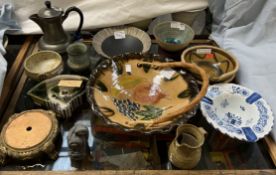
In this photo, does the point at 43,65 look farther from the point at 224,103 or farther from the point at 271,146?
the point at 271,146

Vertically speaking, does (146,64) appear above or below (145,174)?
above

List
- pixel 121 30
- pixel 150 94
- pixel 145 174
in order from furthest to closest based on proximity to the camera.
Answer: pixel 121 30, pixel 150 94, pixel 145 174

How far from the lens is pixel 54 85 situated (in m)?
0.80

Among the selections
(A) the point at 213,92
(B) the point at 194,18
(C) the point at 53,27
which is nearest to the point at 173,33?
(B) the point at 194,18

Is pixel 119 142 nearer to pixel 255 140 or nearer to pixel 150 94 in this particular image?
pixel 150 94

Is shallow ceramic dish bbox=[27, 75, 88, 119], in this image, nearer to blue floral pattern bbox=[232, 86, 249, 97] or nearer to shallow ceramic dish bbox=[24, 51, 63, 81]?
shallow ceramic dish bbox=[24, 51, 63, 81]

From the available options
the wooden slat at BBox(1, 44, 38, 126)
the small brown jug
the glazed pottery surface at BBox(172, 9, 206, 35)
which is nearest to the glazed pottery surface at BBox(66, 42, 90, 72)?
the wooden slat at BBox(1, 44, 38, 126)

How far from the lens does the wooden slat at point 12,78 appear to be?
0.80 metres

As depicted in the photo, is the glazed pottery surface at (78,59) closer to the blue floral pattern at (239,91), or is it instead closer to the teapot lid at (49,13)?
the teapot lid at (49,13)

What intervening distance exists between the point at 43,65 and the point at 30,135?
0.89 feet

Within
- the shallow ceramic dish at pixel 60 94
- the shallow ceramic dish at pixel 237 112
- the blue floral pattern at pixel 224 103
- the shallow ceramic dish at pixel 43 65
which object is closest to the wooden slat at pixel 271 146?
the shallow ceramic dish at pixel 237 112

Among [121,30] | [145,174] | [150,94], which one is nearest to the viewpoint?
[145,174]

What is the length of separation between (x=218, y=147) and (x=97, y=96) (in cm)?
36

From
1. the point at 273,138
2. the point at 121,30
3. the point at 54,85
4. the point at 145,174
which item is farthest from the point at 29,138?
the point at 273,138
